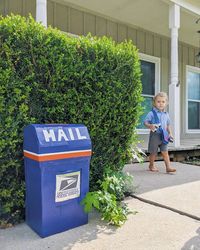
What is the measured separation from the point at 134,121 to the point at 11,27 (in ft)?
5.44

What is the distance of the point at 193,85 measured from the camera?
29.0 feet

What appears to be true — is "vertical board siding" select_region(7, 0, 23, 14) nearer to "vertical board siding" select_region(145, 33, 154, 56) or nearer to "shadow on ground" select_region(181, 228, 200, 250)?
"vertical board siding" select_region(145, 33, 154, 56)

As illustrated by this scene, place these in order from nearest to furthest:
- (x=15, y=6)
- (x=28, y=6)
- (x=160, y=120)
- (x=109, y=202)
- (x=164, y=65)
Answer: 1. (x=109, y=202)
2. (x=160, y=120)
3. (x=15, y=6)
4. (x=28, y=6)
5. (x=164, y=65)

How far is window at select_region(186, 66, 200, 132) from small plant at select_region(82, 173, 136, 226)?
6174 millimetres

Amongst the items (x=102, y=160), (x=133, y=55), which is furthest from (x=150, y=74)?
(x=102, y=160)

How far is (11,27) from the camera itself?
7.97 ft

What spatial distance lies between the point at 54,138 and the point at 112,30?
5264 millimetres

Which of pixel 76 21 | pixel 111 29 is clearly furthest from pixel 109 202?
pixel 111 29

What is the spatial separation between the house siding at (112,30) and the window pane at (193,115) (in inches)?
12.8

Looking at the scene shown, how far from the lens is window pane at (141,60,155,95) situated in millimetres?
7426

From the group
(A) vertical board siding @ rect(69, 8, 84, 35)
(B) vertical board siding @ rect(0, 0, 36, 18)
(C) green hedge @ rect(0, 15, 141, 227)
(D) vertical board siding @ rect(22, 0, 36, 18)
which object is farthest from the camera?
(A) vertical board siding @ rect(69, 8, 84, 35)

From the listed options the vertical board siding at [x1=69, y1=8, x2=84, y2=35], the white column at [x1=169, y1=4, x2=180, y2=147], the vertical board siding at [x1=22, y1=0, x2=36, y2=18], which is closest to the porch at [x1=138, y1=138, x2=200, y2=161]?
the white column at [x1=169, y1=4, x2=180, y2=147]

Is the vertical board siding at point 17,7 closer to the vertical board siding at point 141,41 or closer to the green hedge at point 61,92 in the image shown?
the vertical board siding at point 141,41

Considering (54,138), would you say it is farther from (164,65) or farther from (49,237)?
(164,65)
